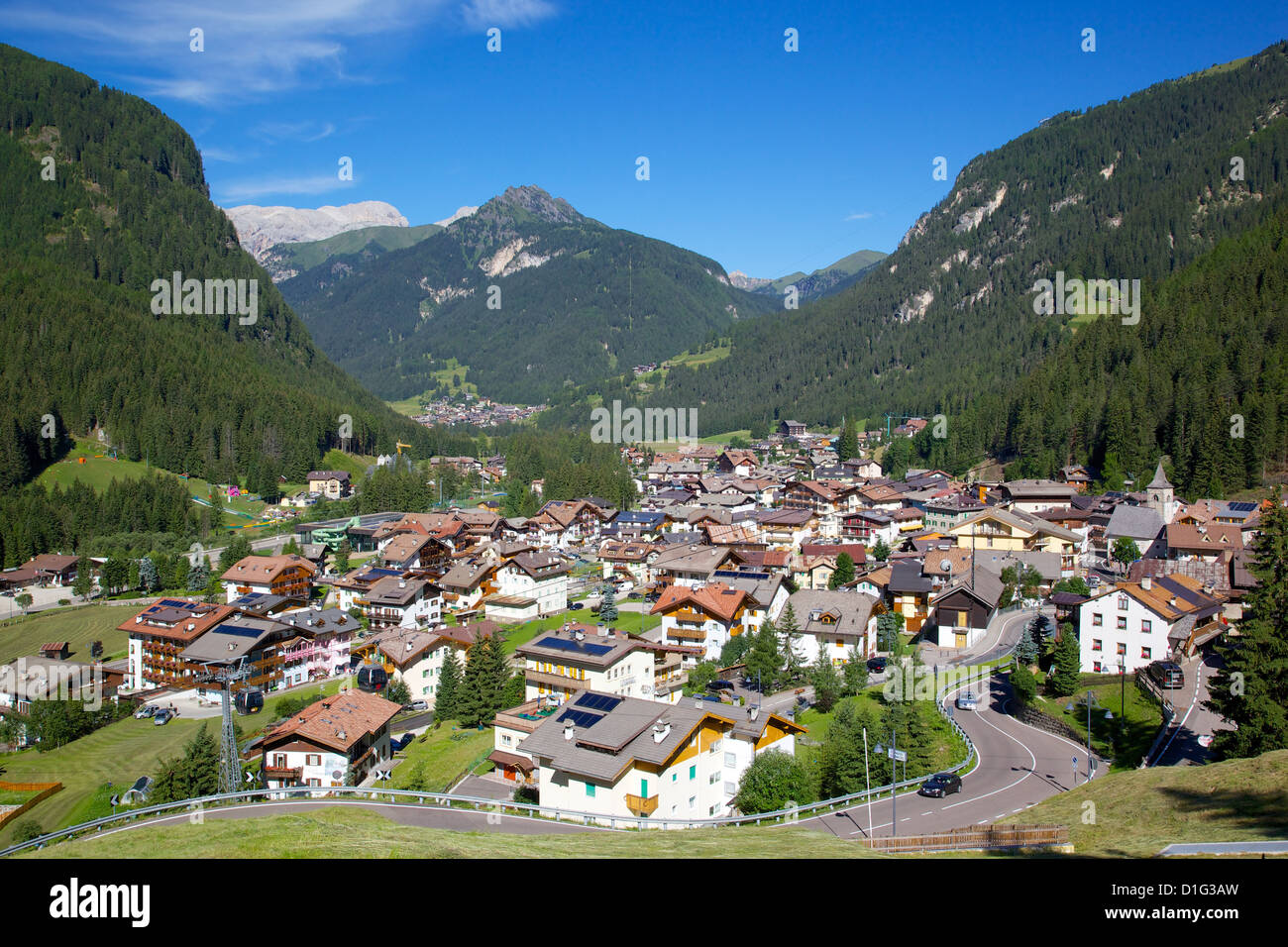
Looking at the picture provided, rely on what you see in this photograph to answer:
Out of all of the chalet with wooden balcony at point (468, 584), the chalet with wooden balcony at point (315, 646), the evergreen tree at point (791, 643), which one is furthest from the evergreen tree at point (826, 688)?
the chalet with wooden balcony at point (468, 584)

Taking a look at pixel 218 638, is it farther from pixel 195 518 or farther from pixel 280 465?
pixel 280 465

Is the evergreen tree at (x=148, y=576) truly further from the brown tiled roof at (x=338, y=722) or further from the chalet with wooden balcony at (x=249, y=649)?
the brown tiled roof at (x=338, y=722)

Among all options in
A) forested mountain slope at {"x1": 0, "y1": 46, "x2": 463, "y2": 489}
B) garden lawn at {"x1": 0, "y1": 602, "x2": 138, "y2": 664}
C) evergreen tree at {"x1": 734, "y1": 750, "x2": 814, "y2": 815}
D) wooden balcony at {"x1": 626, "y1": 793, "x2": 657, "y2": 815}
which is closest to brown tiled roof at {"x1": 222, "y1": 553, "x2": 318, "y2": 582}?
garden lawn at {"x1": 0, "y1": 602, "x2": 138, "y2": 664}

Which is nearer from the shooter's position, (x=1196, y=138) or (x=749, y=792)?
(x=749, y=792)

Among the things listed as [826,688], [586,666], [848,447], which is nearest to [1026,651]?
[826,688]

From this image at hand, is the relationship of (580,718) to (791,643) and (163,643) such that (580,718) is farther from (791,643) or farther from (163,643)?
(163,643)
